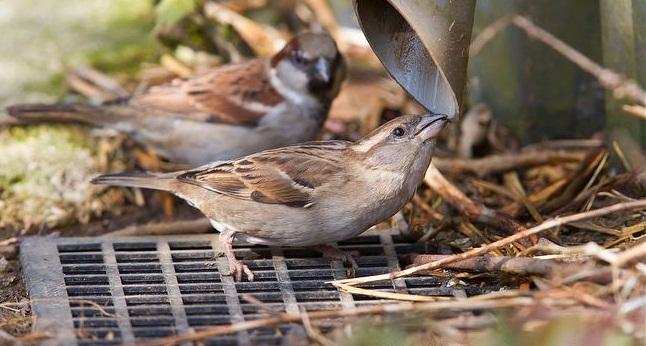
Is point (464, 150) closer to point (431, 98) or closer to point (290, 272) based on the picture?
point (431, 98)

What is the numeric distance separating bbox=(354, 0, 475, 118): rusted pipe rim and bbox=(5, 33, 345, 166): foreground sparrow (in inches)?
47.0

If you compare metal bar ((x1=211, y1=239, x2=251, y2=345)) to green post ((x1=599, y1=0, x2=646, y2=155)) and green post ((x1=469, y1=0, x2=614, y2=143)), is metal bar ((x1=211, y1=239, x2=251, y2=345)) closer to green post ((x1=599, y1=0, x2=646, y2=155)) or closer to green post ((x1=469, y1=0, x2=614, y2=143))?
green post ((x1=599, y1=0, x2=646, y2=155))

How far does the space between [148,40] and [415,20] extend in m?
2.90

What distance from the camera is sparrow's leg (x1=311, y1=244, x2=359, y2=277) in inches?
161

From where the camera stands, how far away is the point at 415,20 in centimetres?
383

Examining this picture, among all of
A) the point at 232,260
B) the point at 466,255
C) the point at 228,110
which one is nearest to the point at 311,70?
the point at 228,110

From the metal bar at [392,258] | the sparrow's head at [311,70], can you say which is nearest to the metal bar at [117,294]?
the metal bar at [392,258]

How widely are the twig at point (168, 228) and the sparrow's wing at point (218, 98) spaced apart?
0.84m

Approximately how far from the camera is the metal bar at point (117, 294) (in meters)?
3.42

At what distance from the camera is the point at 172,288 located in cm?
388

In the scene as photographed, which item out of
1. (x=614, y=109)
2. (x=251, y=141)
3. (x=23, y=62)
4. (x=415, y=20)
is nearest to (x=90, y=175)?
(x=251, y=141)

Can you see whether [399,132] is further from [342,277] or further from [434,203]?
[434,203]

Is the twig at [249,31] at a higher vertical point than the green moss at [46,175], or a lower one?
higher

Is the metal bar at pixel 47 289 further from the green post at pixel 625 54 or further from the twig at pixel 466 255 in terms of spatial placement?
the green post at pixel 625 54
